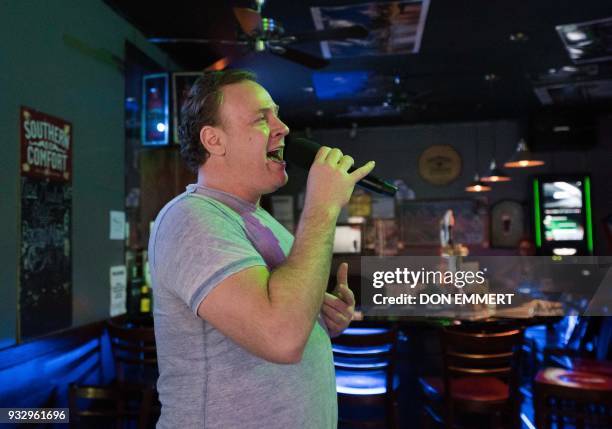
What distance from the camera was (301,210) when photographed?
13.9 ft

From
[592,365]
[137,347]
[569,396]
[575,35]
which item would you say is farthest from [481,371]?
[575,35]

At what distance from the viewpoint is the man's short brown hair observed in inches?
41.5

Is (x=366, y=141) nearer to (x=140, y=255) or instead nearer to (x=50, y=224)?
(x=140, y=255)

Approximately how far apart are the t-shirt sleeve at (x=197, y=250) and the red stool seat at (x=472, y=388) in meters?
2.05

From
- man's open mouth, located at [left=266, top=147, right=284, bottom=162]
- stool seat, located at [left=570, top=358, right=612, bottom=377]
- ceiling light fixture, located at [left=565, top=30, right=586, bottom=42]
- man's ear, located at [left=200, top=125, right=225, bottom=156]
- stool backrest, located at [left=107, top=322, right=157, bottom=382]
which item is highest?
ceiling light fixture, located at [left=565, top=30, right=586, bottom=42]

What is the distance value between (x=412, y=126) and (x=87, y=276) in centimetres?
560

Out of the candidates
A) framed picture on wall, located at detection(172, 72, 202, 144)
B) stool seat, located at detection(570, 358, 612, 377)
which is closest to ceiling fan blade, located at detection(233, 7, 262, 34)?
framed picture on wall, located at detection(172, 72, 202, 144)

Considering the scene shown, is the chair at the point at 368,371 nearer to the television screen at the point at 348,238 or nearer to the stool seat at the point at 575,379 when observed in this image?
the stool seat at the point at 575,379

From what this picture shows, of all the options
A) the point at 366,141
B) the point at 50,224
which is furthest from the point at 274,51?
the point at 366,141

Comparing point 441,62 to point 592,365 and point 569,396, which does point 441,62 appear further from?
point 569,396

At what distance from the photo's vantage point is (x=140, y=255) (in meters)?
4.23

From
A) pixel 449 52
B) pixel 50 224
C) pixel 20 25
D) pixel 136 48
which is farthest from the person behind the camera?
pixel 449 52

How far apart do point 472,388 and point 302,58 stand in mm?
2323

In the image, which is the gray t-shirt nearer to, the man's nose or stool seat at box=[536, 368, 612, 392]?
the man's nose
